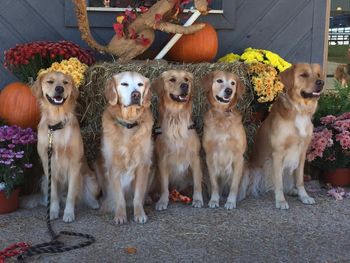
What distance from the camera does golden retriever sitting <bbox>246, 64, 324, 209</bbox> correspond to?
12.5 feet

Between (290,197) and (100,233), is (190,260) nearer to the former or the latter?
(100,233)

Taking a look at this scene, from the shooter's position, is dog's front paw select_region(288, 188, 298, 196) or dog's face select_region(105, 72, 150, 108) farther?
dog's front paw select_region(288, 188, 298, 196)

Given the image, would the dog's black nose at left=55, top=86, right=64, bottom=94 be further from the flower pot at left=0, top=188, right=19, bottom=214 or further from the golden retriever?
the golden retriever

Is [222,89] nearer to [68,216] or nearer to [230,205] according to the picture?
[230,205]

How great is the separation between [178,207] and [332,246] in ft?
4.36

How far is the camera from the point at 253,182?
13.8ft

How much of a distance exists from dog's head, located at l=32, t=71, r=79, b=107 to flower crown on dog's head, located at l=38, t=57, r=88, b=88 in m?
0.62

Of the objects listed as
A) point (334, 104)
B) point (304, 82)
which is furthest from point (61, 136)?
point (334, 104)

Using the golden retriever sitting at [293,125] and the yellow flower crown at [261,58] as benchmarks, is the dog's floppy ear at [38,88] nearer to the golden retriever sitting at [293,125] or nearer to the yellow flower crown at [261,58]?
the golden retriever sitting at [293,125]

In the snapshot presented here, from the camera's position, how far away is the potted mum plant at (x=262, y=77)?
472cm

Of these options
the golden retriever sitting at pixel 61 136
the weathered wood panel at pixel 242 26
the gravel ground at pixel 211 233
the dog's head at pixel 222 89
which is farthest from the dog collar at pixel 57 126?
the weathered wood panel at pixel 242 26

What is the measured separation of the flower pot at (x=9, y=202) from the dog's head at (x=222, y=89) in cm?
185

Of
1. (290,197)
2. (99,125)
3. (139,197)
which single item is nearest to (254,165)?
(290,197)

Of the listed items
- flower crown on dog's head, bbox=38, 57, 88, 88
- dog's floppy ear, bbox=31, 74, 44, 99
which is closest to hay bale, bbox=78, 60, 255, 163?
flower crown on dog's head, bbox=38, 57, 88, 88
